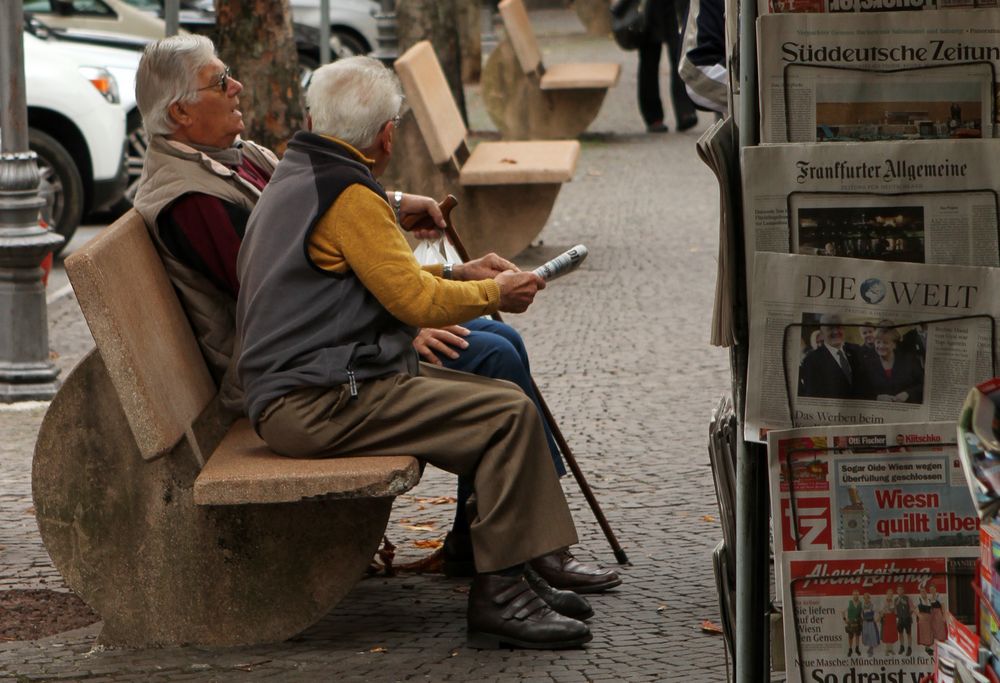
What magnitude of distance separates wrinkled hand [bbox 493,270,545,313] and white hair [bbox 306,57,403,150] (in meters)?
0.49

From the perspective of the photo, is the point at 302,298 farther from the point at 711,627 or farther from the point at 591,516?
the point at 591,516

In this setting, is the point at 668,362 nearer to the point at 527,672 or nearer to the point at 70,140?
the point at 527,672

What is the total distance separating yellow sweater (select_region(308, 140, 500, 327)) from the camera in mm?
4176

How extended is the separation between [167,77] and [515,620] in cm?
171

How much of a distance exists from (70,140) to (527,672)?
24.9ft

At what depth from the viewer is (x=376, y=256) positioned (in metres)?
4.17

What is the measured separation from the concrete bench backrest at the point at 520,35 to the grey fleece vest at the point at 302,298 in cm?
1084

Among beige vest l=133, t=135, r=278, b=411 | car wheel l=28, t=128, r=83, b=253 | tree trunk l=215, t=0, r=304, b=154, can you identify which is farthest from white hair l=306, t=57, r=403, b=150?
car wheel l=28, t=128, r=83, b=253

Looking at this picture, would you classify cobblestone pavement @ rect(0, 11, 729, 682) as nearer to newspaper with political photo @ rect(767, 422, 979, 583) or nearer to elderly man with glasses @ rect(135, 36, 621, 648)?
elderly man with glasses @ rect(135, 36, 621, 648)

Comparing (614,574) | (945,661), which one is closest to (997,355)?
(945,661)

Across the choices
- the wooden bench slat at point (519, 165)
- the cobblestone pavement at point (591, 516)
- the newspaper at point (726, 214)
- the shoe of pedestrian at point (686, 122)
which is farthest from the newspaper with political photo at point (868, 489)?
the shoe of pedestrian at point (686, 122)

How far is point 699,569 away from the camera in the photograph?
4965mm

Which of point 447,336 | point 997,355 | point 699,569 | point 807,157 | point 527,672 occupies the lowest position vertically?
point 699,569

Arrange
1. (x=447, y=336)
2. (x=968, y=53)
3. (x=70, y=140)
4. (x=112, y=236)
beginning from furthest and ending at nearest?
(x=70, y=140), (x=447, y=336), (x=112, y=236), (x=968, y=53)
